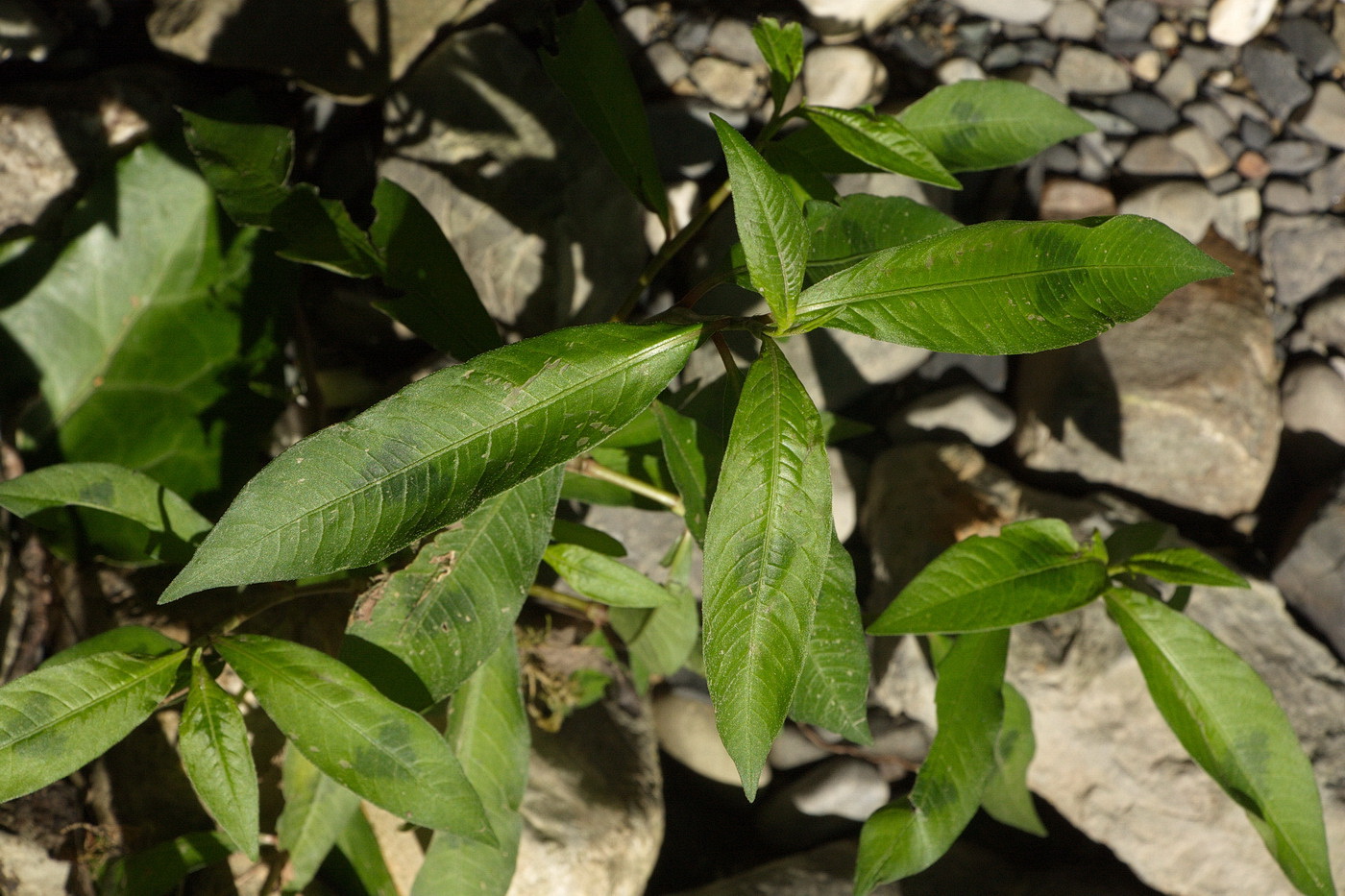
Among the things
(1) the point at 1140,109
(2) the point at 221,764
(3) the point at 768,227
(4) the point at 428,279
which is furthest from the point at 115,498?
(1) the point at 1140,109

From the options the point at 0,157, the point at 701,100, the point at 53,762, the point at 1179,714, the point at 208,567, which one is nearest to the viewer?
the point at 208,567

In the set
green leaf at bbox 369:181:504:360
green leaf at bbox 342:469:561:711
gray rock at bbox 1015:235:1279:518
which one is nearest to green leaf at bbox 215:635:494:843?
green leaf at bbox 342:469:561:711

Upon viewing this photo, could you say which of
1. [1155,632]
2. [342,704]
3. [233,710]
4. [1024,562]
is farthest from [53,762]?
[1155,632]

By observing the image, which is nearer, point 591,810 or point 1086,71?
point 591,810

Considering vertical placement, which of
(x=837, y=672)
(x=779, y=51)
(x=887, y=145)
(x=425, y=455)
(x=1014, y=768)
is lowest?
(x=1014, y=768)

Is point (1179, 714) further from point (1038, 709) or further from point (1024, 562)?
point (1038, 709)

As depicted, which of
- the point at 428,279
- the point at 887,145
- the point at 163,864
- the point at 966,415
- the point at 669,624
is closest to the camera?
the point at 887,145

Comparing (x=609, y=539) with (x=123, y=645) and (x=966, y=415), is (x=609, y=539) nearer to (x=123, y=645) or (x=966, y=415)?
(x=123, y=645)
